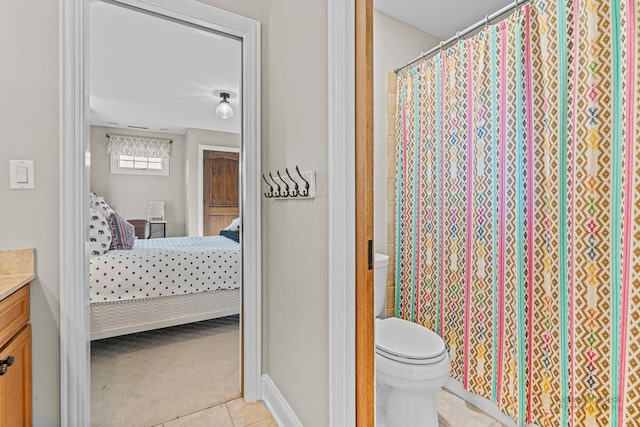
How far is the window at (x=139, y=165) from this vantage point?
525 cm

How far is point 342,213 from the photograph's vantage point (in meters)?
1.05

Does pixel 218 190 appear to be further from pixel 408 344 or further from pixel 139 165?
pixel 408 344

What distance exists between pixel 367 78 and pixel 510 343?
1.49 meters

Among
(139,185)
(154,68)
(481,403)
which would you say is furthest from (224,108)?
(481,403)

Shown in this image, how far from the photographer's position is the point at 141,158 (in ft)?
17.8

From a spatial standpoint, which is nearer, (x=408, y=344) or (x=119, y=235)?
(x=408, y=344)

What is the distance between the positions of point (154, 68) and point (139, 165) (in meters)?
2.86

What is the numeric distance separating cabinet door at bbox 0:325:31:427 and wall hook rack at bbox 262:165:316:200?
1093 mm

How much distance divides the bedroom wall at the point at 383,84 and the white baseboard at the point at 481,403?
0.95 metres

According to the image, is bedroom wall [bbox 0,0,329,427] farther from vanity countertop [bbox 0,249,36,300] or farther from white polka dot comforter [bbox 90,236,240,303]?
white polka dot comforter [bbox 90,236,240,303]

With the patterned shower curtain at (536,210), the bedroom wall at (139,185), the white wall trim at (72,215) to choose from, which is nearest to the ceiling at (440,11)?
the patterned shower curtain at (536,210)

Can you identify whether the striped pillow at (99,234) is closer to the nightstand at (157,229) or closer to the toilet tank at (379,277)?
the toilet tank at (379,277)

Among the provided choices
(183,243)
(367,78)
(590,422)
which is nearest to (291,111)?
(367,78)

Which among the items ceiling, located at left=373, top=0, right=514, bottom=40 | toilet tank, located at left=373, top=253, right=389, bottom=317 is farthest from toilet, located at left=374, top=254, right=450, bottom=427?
ceiling, located at left=373, top=0, right=514, bottom=40
